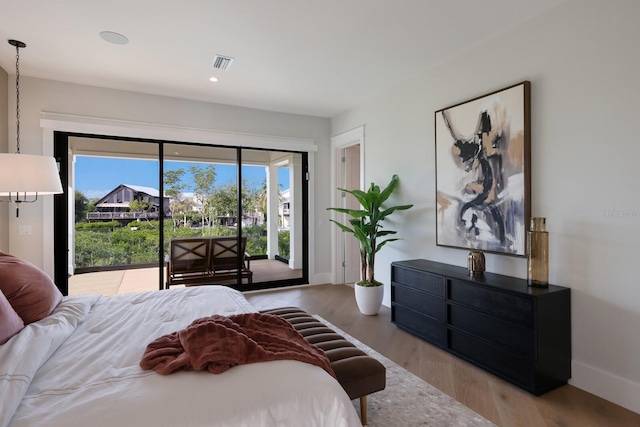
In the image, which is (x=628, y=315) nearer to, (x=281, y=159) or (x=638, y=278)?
(x=638, y=278)

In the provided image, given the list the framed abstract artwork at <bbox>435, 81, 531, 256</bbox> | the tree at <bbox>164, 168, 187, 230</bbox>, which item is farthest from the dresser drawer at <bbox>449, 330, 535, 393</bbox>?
the tree at <bbox>164, 168, 187, 230</bbox>

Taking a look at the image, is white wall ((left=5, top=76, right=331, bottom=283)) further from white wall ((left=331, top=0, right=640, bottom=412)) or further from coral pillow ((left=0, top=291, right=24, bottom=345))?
white wall ((left=331, top=0, right=640, bottom=412))

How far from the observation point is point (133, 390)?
1.19 m

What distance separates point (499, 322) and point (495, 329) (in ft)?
0.24

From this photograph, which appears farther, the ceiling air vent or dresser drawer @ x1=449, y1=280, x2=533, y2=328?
the ceiling air vent

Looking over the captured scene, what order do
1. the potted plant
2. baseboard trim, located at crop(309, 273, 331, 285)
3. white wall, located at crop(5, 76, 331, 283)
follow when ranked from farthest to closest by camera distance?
baseboard trim, located at crop(309, 273, 331, 285)
the potted plant
white wall, located at crop(5, 76, 331, 283)

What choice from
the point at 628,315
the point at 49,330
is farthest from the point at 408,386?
the point at 49,330

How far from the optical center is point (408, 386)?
7.69ft

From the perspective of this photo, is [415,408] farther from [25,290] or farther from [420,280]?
[25,290]

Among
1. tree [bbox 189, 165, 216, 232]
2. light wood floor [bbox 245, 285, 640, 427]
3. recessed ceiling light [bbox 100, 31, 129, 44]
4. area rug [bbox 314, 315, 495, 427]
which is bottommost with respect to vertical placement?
light wood floor [bbox 245, 285, 640, 427]

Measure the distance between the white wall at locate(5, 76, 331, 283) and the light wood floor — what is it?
2.22 meters

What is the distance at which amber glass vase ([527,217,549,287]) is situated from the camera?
241 cm

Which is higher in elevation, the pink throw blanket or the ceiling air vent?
the ceiling air vent

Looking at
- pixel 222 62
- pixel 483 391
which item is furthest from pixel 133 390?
pixel 222 62
